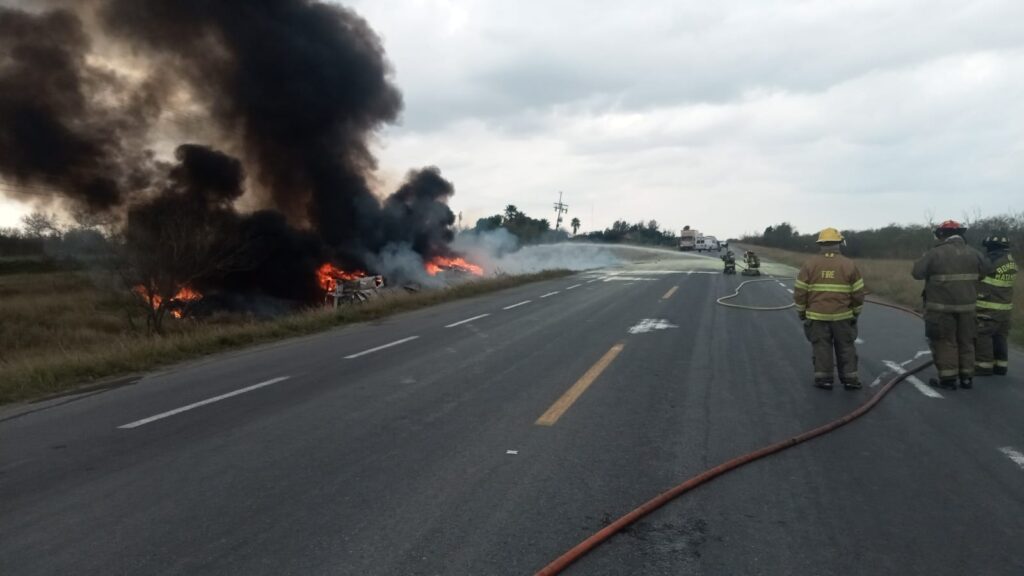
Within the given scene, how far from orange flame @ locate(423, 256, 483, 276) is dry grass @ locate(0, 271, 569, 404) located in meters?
5.67

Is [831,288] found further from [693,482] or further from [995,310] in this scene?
[693,482]

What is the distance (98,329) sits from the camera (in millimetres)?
24828

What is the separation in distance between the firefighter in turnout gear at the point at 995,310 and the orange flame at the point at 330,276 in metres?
23.0

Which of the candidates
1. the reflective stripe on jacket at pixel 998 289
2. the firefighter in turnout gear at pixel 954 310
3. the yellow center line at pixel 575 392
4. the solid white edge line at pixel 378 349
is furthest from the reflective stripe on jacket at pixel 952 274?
the solid white edge line at pixel 378 349

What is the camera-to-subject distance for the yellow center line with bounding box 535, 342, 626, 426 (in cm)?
586

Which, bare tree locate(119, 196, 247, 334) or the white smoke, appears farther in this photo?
the white smoke

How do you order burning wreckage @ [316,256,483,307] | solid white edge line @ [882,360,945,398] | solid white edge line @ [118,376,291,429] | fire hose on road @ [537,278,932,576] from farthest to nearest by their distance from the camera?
burning wreckage @ [316,256,483,307] < solid white edge line @ [882,360,945,398] < solid white edge line @ [118,376,291,429] < fire hose on road @ [537,278,932,576]

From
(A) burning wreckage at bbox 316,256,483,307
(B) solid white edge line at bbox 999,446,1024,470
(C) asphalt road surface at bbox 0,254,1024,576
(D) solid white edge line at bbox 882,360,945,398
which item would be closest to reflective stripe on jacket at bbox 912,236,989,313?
(D) solid white edge line at bbox 882,360,945,398

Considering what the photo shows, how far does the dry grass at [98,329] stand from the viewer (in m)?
8.80

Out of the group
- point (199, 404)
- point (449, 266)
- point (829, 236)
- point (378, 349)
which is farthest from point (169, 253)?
point (829, 236)

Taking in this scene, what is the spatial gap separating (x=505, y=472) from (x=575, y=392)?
251 cm

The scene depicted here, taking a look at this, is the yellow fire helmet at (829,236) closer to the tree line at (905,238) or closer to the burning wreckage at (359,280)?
the burning wreckage at (359,280)

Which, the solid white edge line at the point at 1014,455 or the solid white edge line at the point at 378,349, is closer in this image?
the solid white edge line at the point at 1014,455

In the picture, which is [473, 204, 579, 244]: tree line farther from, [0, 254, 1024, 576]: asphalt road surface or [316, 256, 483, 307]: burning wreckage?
[0, 254, 1024, 576]: asphalt road surface
